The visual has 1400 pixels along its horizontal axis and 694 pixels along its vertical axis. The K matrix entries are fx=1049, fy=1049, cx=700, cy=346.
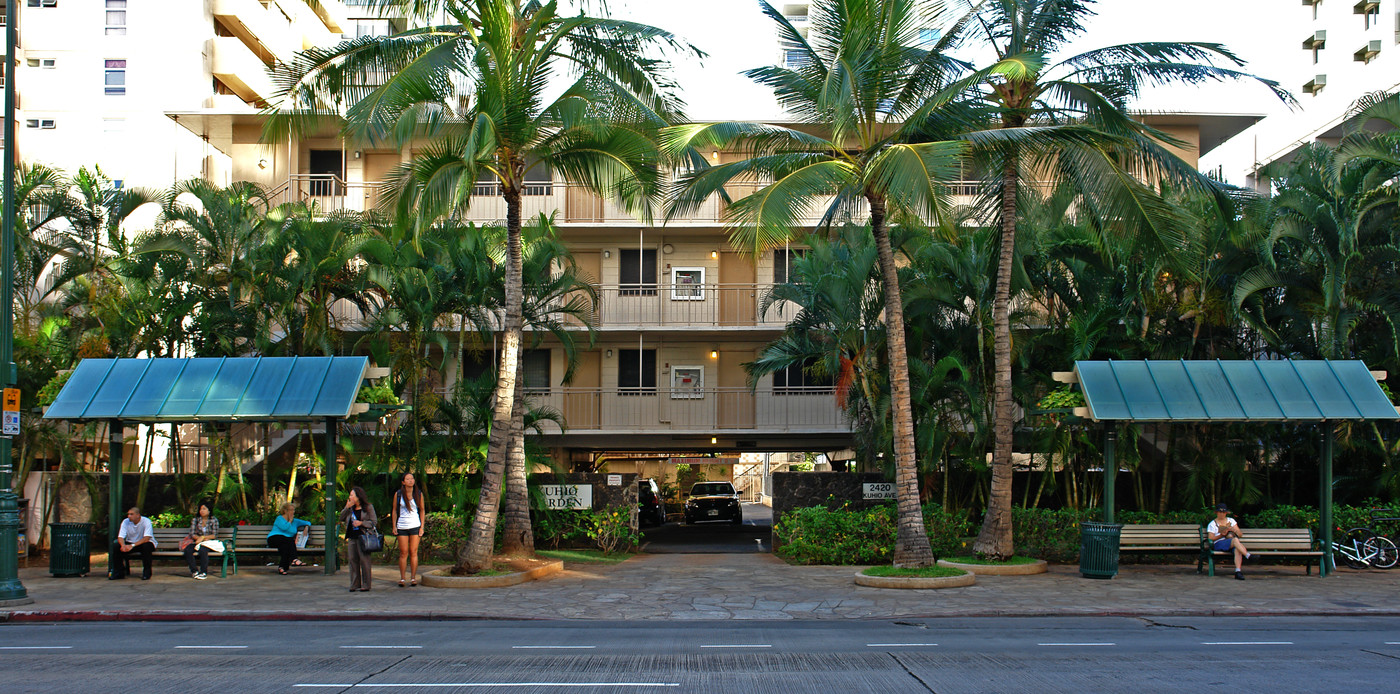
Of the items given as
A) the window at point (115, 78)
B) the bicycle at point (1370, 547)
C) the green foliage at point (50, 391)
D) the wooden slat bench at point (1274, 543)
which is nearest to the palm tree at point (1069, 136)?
the wooden slat bench at point (1274, 543)

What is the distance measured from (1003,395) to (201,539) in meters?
13.4

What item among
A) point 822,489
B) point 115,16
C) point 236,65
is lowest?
point 822,489

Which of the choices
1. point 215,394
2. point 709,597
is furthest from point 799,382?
point 215,394

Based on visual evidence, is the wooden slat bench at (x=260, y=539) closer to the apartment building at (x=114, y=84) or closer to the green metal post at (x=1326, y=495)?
the green metal post at (x=1326, y=495)

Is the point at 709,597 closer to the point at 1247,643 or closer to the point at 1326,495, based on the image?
the point at 1247,643

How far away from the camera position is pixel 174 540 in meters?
18.4

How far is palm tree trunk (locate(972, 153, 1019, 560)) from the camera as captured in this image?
1709cm

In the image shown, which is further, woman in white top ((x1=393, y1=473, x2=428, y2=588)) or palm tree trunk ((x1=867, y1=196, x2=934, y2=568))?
palm tree trunk ((x1=867, y1=196, x2=934, y2=568))

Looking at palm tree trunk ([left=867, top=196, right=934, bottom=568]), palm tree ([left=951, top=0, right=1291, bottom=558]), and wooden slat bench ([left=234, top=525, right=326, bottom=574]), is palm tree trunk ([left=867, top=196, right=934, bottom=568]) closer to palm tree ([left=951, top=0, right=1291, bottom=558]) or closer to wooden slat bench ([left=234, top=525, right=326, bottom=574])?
palm tree ([left=951, top=0, right=1291, bottom=558])

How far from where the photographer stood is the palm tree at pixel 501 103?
1563cm

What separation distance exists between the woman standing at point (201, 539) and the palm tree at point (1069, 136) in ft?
42.1

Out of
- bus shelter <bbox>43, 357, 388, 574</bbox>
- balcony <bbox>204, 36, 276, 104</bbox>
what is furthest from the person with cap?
balcony <bbox>204, 36, 276, 104</bbox>

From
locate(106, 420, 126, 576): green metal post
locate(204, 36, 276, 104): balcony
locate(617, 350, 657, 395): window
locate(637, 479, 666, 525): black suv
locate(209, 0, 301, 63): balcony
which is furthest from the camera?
locate(209, 0, 301, 63): balcony

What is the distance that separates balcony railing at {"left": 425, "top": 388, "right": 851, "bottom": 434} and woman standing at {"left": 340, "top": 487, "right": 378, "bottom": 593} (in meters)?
10.1
